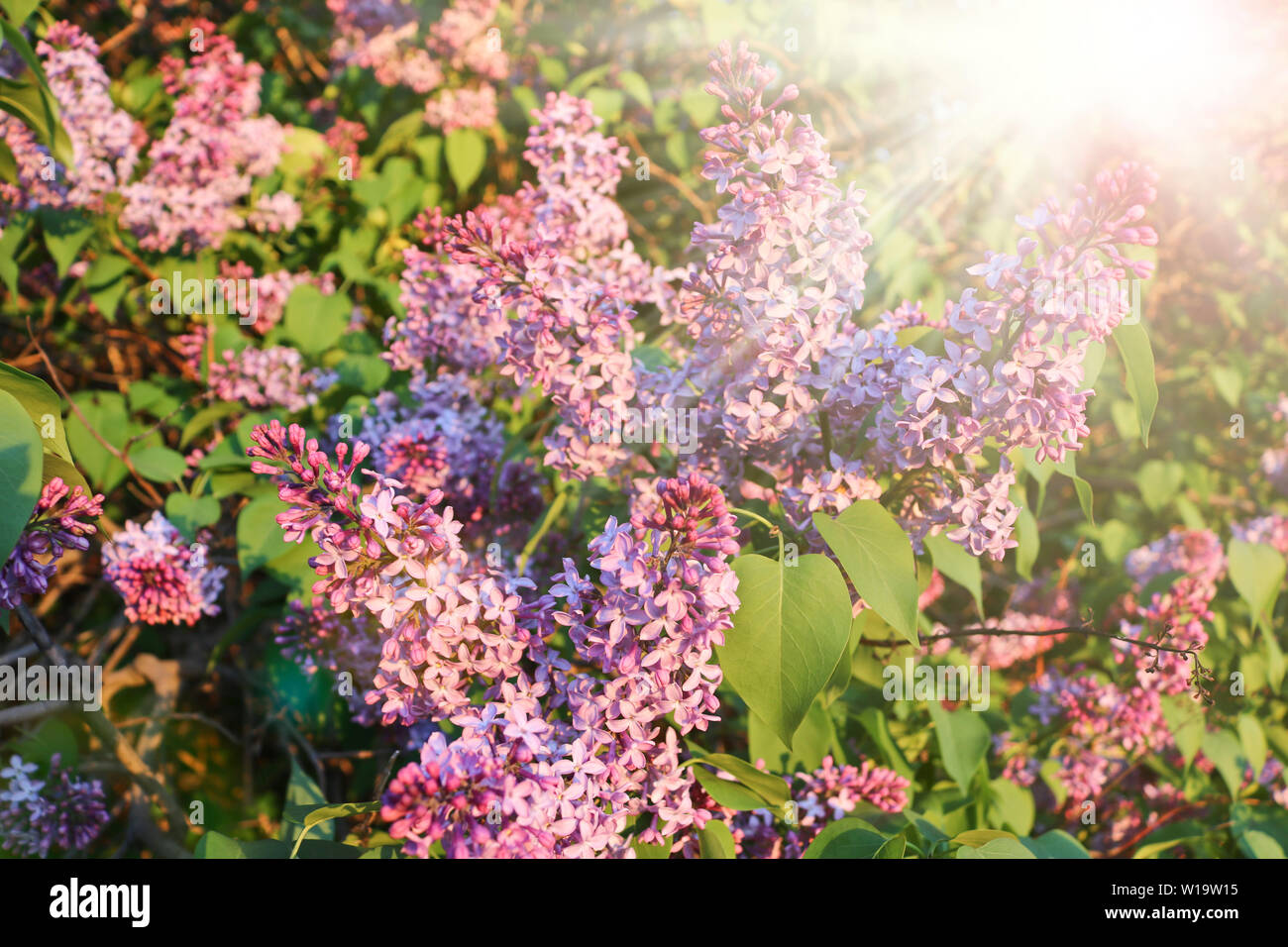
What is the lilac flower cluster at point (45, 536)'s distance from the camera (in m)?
1.25

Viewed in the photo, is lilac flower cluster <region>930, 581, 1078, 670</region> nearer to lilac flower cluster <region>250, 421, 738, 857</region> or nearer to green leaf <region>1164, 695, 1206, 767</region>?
green leaf <region>1164, 695, 1206, 767</region>

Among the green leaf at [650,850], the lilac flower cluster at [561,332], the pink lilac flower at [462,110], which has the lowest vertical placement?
the green leaf at [650,850]

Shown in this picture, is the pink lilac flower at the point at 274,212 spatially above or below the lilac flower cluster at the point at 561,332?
above

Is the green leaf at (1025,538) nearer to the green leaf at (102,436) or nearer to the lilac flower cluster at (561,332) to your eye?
the lilac flower cluster at (561,332)

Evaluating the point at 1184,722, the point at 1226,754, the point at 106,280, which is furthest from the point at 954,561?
the point at 106,280

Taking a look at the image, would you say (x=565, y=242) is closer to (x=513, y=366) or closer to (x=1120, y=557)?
(x=513, y=366)

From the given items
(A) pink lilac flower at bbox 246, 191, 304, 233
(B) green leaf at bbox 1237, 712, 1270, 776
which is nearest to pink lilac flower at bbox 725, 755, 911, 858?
(B) green leaf at bbox 1237, 712, 1270, 776

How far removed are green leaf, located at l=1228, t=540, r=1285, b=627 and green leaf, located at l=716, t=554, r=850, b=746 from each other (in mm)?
1627

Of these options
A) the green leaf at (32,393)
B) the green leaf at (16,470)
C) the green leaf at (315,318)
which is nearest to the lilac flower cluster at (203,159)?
the green leaf at (315,318)

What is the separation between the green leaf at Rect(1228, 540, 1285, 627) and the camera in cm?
213

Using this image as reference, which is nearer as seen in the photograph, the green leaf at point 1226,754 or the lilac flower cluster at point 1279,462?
the green leaf at point 1226,754

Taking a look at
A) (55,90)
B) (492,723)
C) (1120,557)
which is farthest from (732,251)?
(1120,557)

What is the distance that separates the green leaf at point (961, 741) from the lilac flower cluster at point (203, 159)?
2.52m

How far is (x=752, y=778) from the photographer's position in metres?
1.29
